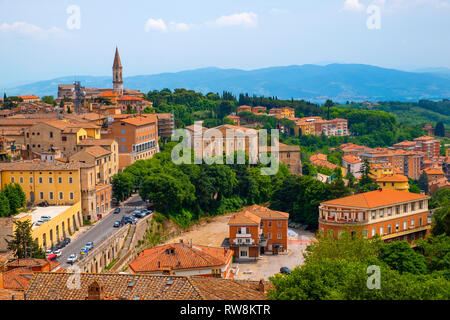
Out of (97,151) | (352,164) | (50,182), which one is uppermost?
(97,151)

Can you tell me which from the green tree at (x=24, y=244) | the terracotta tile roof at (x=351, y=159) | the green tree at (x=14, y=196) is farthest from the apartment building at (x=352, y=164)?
the green tree at (x=24, y=244)

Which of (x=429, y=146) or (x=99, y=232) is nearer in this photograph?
(x=99, y=232)

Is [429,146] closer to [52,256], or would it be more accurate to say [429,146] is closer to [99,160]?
[99,160]

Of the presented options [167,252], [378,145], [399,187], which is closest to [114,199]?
[167,252]

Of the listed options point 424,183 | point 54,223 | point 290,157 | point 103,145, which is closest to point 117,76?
point 290,157

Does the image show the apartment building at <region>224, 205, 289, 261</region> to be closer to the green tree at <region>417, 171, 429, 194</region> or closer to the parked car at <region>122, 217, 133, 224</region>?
the parked car at <region>122, 217, 133, 224</region>

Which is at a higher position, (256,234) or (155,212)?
(155,212)

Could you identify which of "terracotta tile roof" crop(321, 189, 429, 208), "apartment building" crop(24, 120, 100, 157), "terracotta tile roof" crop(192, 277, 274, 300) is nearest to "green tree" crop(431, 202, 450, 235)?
"terracotta tile roof" crop(321, 189, 429, 208)
